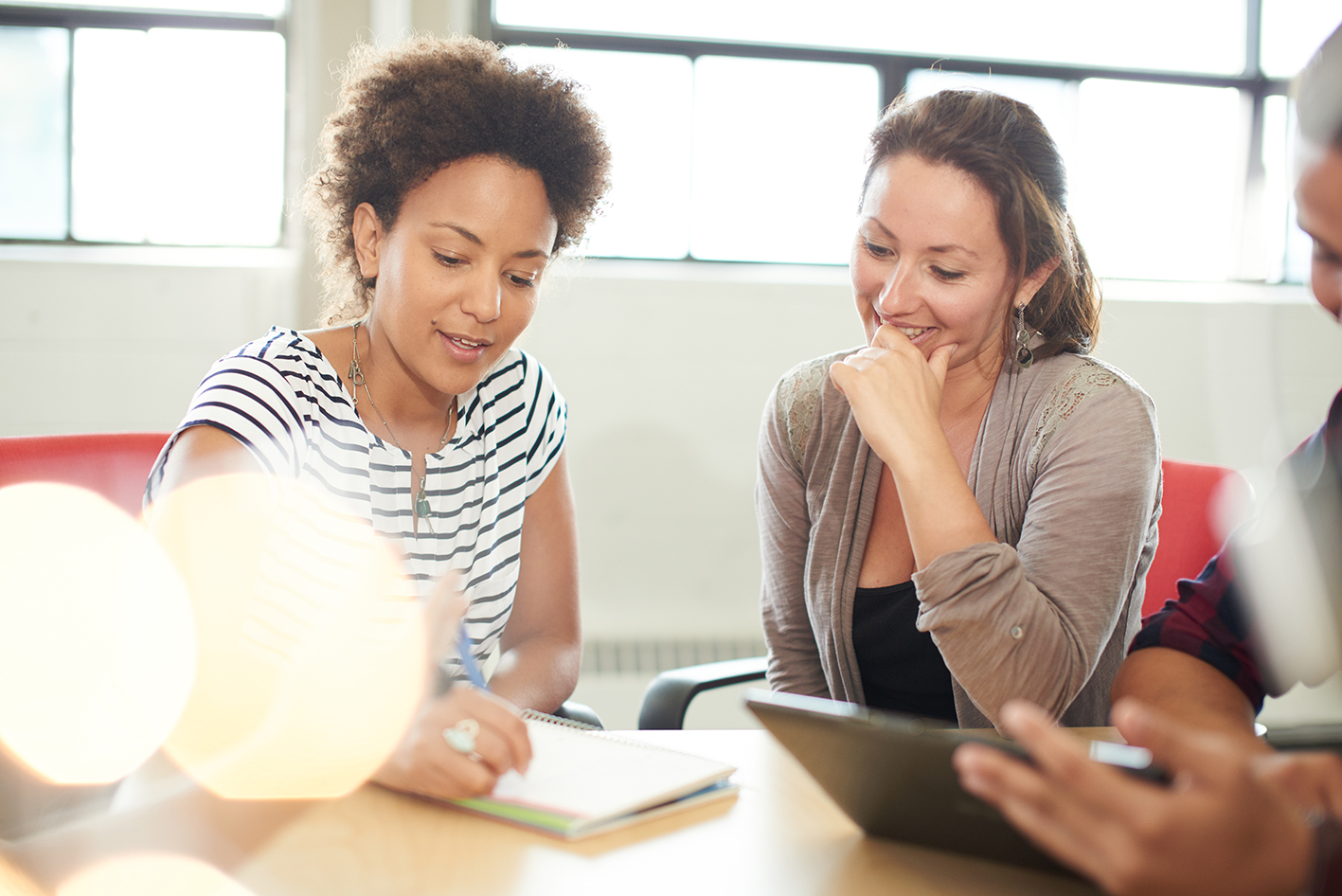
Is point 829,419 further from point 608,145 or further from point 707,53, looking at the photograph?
point 707,53

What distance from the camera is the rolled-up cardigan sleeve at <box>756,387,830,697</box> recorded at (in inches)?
58.5

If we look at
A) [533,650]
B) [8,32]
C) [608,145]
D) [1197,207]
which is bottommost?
[533,650]

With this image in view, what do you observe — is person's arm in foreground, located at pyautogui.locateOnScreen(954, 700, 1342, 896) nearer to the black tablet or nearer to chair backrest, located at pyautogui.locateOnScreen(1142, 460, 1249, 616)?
the black tablet

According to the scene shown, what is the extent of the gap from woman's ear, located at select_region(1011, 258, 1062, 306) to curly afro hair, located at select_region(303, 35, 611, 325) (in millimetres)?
626

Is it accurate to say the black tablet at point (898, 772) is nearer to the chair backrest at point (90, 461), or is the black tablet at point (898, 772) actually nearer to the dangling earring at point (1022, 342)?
the dangling earring at point (1022, 342)

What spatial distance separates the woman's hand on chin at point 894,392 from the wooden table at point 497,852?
1.76 ft

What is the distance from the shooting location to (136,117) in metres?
2.68

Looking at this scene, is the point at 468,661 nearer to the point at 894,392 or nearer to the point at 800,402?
the point at 894,392

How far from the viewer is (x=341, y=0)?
102 inches

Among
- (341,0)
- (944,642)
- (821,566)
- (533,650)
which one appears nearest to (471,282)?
(533,650)

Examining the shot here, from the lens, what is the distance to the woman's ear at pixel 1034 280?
1374 mm

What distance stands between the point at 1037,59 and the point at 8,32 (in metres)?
2.79

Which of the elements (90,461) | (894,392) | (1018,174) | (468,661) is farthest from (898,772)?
(90,461)

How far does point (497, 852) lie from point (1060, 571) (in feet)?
2.48
